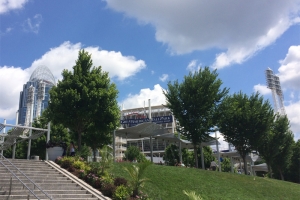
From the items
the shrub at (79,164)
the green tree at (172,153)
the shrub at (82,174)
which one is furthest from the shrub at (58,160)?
the green tree at (172,153)

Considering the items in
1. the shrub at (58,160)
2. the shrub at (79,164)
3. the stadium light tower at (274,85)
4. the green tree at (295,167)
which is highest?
the stadium light tower at (274,85)

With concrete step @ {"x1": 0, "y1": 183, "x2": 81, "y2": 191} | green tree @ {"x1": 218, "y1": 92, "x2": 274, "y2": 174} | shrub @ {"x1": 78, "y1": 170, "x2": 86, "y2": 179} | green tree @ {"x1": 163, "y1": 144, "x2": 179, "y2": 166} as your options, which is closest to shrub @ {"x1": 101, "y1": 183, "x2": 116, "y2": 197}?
concrete step @ {"x1": 0, "y1": 183, "x2": 81, "y2": 191}

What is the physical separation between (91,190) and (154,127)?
1216cm

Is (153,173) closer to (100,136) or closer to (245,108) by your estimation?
(100,136)

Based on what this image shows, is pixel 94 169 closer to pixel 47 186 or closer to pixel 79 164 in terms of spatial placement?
pixel 79 164

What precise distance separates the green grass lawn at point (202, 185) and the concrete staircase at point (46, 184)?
8.38 feet

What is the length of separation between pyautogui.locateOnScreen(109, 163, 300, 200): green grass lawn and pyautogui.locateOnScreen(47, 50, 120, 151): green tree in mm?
4635

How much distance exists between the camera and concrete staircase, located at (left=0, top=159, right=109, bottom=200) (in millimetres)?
11656

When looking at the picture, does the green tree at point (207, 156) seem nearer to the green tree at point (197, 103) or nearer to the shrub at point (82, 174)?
the green tree at point (197, 103)

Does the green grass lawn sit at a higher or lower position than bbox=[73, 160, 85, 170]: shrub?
lower

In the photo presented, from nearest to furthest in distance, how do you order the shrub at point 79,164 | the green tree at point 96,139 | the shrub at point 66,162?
the shrub at point 79,164, the shrub at point 66,162, the green tree at point 96,139

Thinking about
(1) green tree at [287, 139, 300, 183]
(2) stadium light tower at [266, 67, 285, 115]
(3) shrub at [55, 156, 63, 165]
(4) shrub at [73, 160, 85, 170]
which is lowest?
(1) green tree at [287, 139, 300, 183]

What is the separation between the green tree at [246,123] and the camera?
29.7 m

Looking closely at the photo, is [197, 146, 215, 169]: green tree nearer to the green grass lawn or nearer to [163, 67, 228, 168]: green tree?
[163, 67, 228, 168]: green tree
